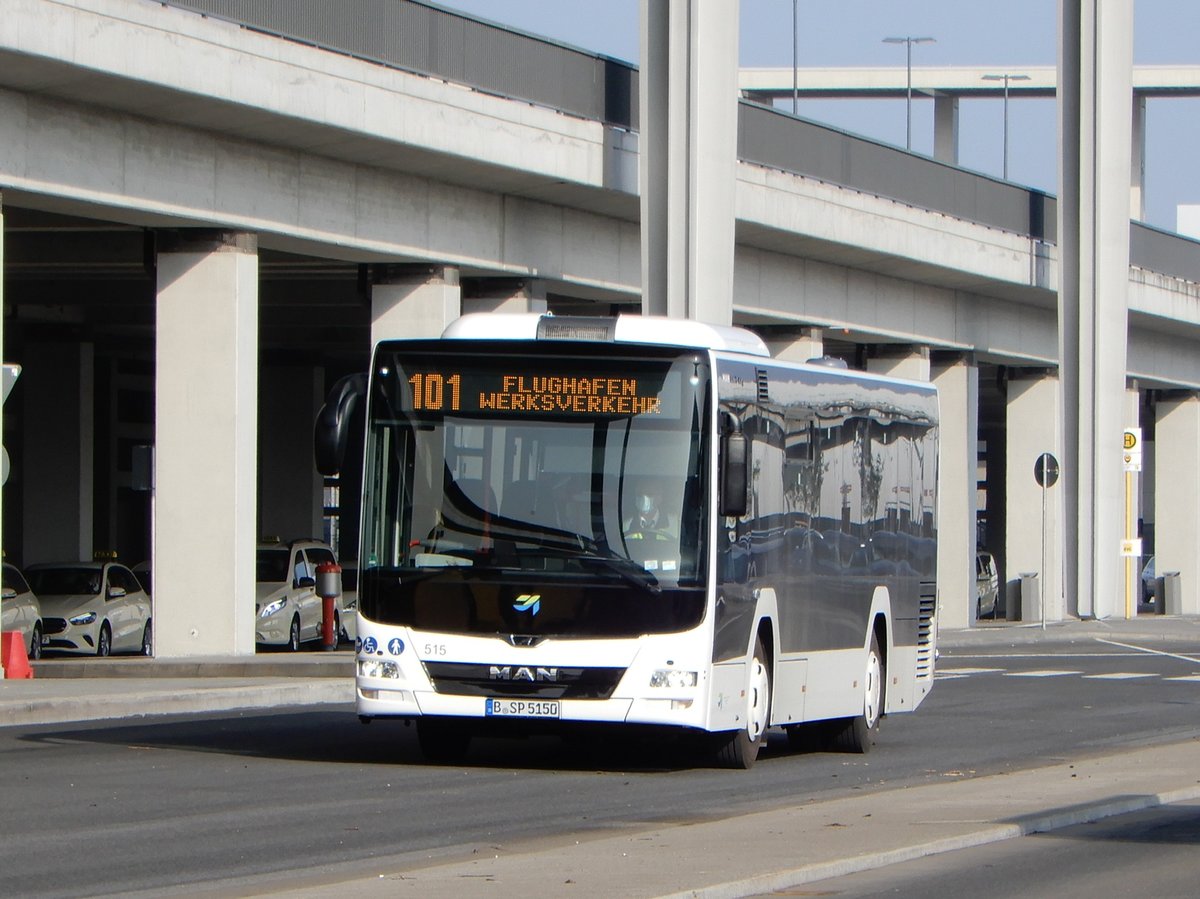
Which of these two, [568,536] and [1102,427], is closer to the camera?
[568,536]

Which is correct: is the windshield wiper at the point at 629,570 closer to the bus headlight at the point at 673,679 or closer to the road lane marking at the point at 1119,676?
the bus headlight at the point at 673,679

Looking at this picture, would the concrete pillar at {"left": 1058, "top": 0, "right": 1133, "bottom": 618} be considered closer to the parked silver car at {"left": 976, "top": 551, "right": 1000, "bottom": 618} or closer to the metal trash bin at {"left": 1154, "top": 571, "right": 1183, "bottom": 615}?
the metal trash bin at {"left": 1154, "top": 571, "right": 1183, "bottom": 615}

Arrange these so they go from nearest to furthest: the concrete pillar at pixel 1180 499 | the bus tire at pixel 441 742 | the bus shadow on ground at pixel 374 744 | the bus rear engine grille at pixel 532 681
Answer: the bus rear engine grille at pixel 532 681, the bus tire at pixel 441 742, the bus shadow on ground at pixel 374 744, the concrete pillar at pixel 1180 499

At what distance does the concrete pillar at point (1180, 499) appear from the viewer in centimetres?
5959

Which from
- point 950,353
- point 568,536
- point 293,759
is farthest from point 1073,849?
point 950,353

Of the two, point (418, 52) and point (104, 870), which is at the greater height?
point (418, 52)

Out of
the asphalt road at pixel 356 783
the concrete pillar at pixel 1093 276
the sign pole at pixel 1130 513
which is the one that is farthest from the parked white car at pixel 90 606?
the sign pole at pixel 1130 513

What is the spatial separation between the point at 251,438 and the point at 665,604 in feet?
46.5

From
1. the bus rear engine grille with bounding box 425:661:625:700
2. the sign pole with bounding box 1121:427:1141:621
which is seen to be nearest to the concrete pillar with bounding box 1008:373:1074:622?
the sign pole with bounding box 1121:427:1141:621

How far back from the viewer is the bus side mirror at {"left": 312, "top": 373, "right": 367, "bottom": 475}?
15.5m

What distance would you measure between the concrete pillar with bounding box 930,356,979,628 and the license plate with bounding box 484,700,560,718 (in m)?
32.4

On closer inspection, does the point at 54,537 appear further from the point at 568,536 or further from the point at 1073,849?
the point at 1073,849

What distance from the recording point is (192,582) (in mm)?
28453

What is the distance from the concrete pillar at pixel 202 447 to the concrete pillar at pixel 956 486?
71.2ft
